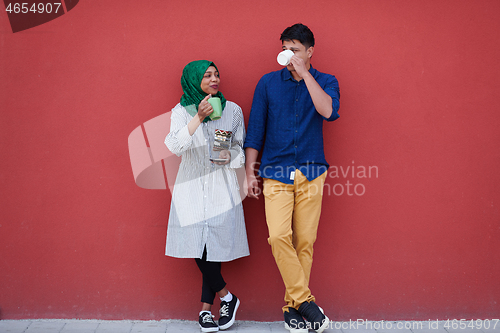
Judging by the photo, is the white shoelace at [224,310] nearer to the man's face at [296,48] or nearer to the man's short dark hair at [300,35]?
the man's face at [296,48]

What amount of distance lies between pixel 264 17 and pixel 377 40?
32.6 inches

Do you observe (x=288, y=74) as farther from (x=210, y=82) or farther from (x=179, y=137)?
(x=179, y=137)

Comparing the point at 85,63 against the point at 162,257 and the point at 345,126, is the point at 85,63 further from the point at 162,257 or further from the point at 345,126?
the point at 345,126

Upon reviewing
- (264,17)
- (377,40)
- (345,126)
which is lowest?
(345,126)

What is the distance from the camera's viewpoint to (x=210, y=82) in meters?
2.76

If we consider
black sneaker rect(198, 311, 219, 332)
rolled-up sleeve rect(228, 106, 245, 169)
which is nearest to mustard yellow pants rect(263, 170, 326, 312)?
rolled-up sleeve rect(228, 106, 245, 169)

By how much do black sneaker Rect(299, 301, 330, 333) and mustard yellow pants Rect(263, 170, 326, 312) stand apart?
0.12 feet

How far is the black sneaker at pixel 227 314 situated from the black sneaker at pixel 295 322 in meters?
0.37

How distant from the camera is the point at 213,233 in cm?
279

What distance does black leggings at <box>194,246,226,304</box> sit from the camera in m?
2.82

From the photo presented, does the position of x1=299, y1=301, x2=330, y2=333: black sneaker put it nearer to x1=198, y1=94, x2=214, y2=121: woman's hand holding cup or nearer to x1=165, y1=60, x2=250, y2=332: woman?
x1=165, y1=60, x2=250, y2=332: woman

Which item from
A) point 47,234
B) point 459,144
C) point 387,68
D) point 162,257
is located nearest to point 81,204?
point 47,234

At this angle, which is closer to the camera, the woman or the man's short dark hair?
the man's short dark hair

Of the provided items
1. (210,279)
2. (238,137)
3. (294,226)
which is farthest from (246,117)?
(210,279)
